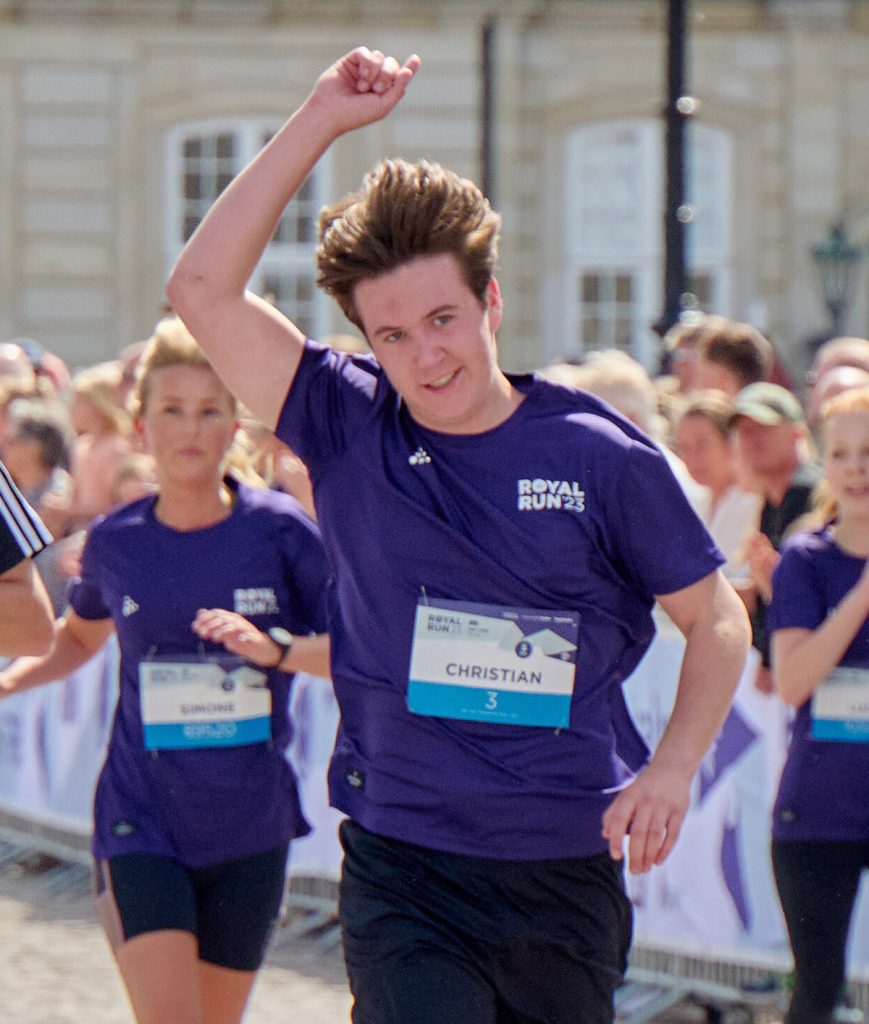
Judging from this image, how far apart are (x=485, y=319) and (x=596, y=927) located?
39.1 inches

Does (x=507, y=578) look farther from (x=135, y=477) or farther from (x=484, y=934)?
(x=135, y=477)

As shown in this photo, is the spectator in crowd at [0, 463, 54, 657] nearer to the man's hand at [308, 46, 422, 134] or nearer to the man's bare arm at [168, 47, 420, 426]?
the man's bare arm at [168, 47, 420, 426]

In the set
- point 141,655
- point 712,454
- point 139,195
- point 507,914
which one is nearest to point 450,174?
point 507,914

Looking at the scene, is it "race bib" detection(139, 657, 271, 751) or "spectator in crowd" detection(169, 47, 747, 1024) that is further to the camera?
"race bib" detection(139, 657, 271, 751)

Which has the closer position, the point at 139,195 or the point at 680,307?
the point at 680,307

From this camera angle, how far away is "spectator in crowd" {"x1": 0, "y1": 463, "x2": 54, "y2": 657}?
3.29 m

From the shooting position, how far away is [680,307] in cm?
1080

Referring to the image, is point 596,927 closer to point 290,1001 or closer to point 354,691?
point 354,691

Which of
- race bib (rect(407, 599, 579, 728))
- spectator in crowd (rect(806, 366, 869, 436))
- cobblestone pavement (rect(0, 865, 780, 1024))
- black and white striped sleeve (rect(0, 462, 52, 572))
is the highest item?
spectator in crowd (rect(806, 366, 869, 436))

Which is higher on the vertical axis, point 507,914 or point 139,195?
point 139,195

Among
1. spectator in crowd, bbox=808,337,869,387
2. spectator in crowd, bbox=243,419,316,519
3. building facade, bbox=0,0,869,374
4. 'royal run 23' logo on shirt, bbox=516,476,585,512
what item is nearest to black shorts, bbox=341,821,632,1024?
'royal run 23' logo on shirt, bbox=516,476,585,512

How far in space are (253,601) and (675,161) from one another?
20.2 ft

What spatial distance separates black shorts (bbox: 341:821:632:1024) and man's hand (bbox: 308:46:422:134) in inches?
45.4

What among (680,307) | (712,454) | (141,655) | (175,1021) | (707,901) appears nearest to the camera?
(175,1021)
